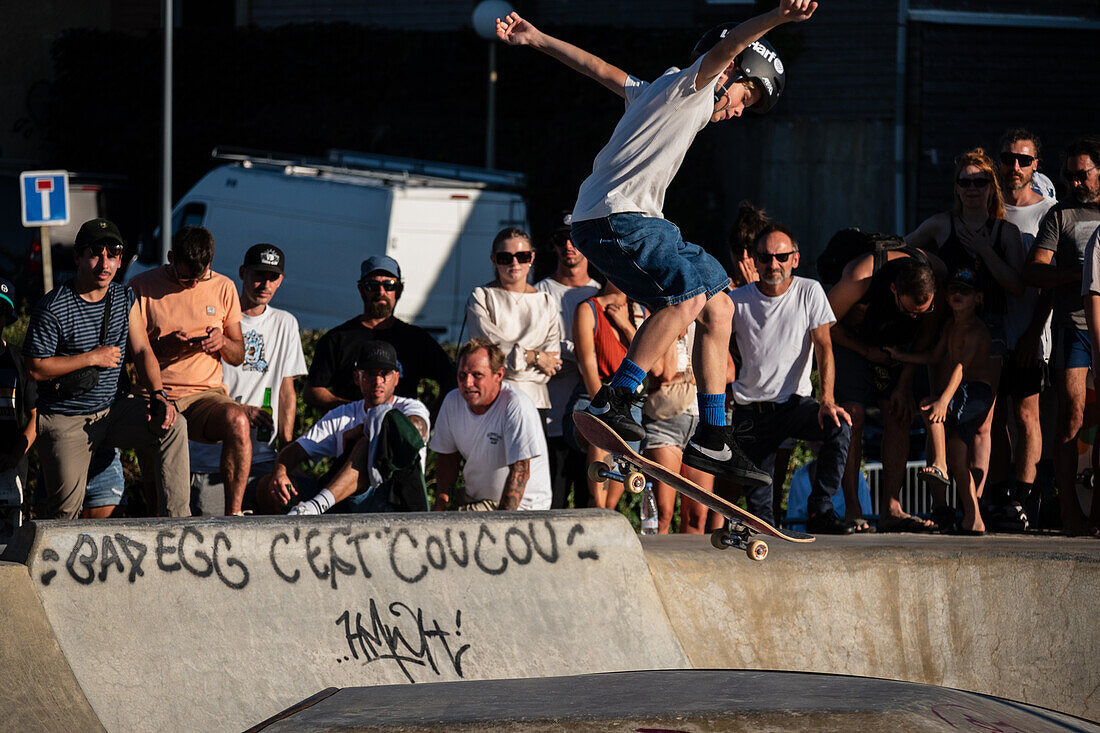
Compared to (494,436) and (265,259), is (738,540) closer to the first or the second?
(494,436)

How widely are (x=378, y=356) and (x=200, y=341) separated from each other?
993 mm

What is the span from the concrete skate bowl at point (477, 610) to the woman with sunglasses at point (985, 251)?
2.92 feet

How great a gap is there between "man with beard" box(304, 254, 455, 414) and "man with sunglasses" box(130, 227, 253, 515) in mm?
499

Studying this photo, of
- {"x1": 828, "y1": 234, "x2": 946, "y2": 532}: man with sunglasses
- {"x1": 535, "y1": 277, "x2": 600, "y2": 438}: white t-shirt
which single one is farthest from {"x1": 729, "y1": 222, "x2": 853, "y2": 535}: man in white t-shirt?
{"x1": 535, "y1": 277, "x2": 600, "y2": 438}: white t-shirt

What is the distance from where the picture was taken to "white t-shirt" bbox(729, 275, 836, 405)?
7.03 metres

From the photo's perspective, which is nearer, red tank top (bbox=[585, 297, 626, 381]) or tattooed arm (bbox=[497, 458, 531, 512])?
tattooed arm (bbox=[497, 458, 531, 512])

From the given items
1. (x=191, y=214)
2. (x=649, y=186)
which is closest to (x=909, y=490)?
(x=649, y=186)

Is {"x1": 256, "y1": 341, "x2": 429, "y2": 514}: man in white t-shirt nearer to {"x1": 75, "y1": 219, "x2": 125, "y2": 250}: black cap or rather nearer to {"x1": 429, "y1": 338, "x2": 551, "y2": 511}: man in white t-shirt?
{"x1": 429, "y1": 338, "x2": 551, "y2": 511}: man in white t-shirt

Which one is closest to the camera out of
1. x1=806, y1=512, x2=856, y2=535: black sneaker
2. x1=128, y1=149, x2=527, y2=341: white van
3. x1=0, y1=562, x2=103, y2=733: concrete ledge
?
x1=0, y1=562, x2=103, y2=733: concrete ledge

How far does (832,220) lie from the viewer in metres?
21.5

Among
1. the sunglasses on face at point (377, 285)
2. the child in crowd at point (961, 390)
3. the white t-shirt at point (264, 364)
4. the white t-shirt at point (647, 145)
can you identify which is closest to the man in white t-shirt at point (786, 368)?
the child in crowd at point (961, 390)

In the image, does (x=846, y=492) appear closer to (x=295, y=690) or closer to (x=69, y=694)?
(x=295, y=690)

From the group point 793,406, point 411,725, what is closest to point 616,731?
point 411,725

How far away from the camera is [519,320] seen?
7.36 metres
